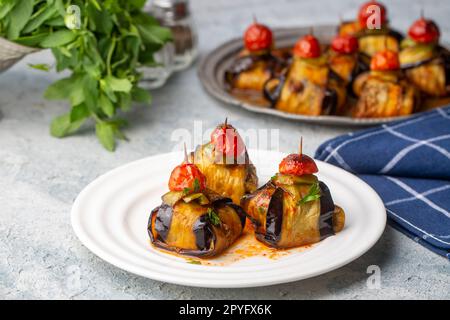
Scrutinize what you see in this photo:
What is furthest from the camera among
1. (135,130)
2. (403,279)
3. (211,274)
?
(135,130)

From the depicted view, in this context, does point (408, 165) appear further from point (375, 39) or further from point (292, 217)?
point (375, 39)

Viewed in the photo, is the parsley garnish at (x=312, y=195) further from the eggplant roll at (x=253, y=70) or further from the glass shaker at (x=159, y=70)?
the glass shaker at (x=159, y=70)

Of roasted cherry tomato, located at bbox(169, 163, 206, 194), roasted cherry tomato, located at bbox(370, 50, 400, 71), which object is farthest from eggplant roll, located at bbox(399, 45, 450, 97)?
roasted cherry tomato, located at bbox(169, 163, 206, 194)

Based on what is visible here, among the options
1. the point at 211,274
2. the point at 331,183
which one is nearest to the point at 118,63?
the point at 331,183

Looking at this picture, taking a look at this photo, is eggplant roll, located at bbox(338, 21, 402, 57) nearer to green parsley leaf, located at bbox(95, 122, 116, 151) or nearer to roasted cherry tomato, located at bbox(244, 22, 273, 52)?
roasted cherry tomato, located at bbox(244, 22, 273, 52)

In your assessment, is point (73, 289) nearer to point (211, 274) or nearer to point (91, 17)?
point (211, 274)

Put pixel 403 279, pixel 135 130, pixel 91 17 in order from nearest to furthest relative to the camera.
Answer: pixel 403 279 → pixel 91 17 → pixel 135 130
